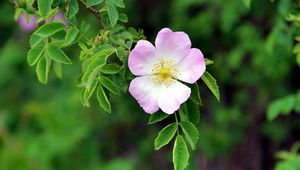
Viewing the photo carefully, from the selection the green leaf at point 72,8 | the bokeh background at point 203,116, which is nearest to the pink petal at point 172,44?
the green leaf at point 72,8

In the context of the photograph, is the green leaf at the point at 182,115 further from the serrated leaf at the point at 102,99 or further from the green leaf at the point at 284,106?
the green leaf at the point at 284,106

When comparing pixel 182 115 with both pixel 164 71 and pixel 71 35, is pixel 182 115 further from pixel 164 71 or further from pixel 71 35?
pixel 71 35

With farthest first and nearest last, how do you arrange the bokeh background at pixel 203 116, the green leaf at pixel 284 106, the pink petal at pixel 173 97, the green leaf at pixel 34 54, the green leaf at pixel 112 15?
1. the bokeh background at pixel 203 116
2. the green leaf at pixel 284 106
3. the green leaf at pixel 34 54
4. the green leaf at pixel 112 15
5. the pink petal at pixel 173 97

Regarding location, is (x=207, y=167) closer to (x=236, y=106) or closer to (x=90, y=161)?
(x=236, y=106)

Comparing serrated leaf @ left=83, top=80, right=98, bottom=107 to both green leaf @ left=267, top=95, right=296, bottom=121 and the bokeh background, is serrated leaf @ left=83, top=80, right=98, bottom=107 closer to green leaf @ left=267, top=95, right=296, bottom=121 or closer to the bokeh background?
green leaf @ left=267, top=95, right=296, bottom=121

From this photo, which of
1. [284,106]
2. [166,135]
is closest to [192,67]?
[166,135]

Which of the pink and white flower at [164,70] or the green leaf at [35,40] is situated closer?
the pink and white flower at [164,70]

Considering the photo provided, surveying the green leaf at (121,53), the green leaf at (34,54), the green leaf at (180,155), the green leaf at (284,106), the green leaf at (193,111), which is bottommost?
the green leaf at (284,106)
